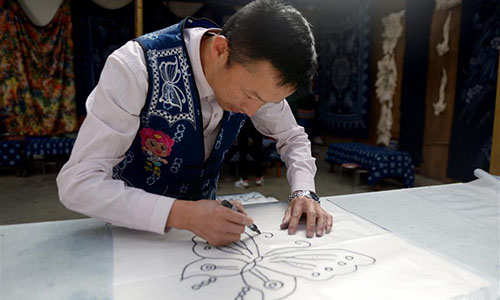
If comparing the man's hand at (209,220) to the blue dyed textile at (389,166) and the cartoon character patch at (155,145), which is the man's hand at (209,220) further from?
the blue dyed textile at (389,166)

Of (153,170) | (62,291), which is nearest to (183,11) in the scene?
(153,170)

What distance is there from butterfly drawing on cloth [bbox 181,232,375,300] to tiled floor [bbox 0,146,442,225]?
2845 millimetres

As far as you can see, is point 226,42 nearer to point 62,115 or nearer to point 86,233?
point 86,233

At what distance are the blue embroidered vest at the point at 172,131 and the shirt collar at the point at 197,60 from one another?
2 cm

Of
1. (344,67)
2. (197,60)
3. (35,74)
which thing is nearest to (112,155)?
(197,60)

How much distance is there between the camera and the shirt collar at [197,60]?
1.00m

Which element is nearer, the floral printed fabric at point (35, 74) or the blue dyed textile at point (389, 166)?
the blue dyed textile at point (389, 166)

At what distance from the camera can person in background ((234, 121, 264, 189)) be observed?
14.4ft

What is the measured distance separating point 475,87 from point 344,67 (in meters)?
2.52

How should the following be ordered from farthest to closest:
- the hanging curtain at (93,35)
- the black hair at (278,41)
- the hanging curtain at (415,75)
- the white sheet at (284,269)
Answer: the hanging curtain at (93,35)
the hanging curtain at (415,75)
the black hair at (278,41)
the white sheet at (284,269)

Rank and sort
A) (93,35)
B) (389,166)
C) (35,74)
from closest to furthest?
(389,166)
(35,74)
(93,35)

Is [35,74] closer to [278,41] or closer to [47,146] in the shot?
[47,146]

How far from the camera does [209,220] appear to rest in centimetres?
82

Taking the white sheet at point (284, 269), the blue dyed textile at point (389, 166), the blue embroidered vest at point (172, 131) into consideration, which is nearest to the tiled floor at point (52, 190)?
the blue dyed textile at point (389, 166)
